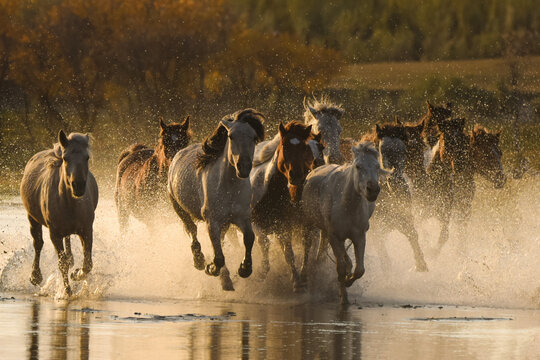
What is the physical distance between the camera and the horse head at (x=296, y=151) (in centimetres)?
1641

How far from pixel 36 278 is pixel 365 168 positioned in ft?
14.0

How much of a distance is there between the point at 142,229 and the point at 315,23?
5982cm

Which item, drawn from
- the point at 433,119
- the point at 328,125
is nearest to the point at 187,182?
the point at 328,125

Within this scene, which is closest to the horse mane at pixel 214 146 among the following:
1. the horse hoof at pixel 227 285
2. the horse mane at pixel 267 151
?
the horse mane at pixel 267 151

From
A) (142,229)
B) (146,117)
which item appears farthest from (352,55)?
(142,229)

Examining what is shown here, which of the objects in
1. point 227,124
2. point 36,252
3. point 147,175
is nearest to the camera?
point 227,124

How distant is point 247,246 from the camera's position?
1576 cm

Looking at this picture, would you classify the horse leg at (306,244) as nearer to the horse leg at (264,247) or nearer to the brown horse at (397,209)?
the horse leg at (264,247)

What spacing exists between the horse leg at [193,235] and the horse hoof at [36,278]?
1721 millimetres

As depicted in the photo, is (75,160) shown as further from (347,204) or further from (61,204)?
(347,204)

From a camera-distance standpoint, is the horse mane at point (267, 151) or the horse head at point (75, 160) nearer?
the horse head at point (75, 160)

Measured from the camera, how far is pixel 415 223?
2156 centimetres

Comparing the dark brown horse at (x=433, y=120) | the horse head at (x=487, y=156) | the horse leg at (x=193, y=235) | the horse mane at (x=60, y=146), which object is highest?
the dark brown horse at (x=433, y=120)

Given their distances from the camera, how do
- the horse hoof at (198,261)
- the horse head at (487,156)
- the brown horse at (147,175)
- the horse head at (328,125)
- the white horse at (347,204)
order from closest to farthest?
the white horse at (347,204) < the horse hoof at (198,261) < the horse head at (328,125) < the brown horse at (147,175) < the horse head at (487,156)
